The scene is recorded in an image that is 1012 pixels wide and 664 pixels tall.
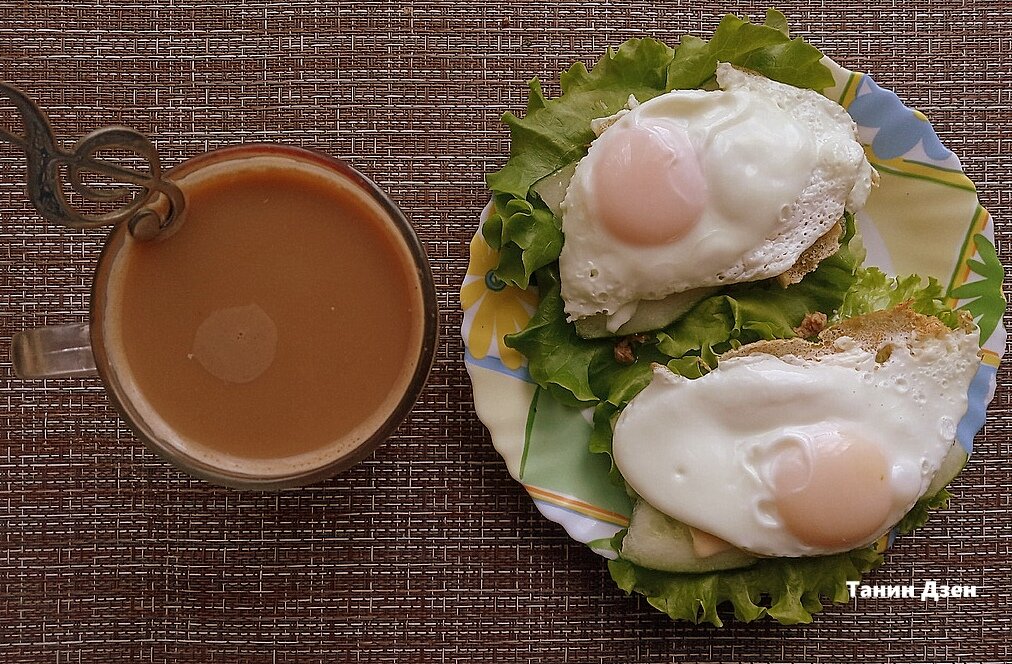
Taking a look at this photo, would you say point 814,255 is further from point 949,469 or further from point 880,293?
point 949,469

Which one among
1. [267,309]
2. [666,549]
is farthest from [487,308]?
[666,549]

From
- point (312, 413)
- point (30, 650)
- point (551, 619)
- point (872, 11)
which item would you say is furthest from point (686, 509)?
point (30, 650)

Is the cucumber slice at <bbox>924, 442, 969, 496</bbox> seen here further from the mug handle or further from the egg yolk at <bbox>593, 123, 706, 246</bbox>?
the mug handle

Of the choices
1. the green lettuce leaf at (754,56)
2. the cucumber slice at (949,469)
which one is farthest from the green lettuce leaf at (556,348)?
the cucumber slice at (949,469)

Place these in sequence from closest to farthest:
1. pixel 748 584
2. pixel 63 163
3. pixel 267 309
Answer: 1. pixel 63 163
2. pixel 267 309
3. pixel 748 584

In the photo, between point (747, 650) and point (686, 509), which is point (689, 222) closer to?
point (686, 509)

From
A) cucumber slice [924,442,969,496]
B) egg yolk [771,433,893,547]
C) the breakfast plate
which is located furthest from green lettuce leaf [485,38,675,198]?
cucumber slice [924,442,969,496]

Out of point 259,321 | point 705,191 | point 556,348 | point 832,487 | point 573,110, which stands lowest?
point 832,487
